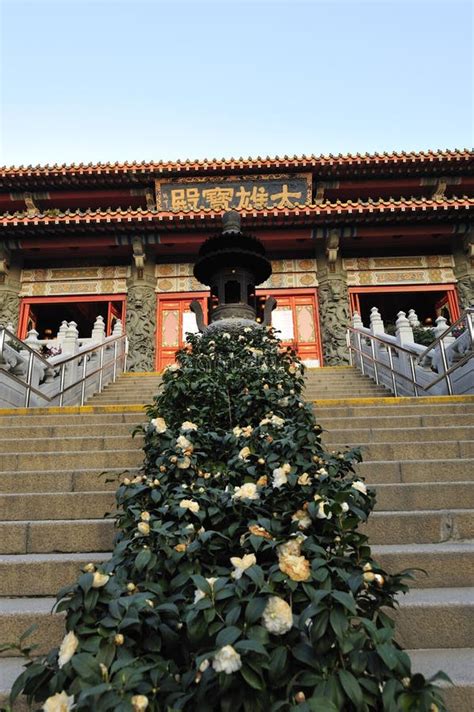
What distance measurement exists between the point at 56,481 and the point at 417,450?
2.98 meters

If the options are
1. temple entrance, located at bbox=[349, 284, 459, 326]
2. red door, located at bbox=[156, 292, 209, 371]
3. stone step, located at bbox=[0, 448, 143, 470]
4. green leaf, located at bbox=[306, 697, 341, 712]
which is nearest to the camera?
green leaf, located at bbox=[306, 697, 341, 712]

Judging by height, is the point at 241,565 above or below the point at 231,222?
below

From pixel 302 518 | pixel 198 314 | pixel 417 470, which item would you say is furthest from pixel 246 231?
pixel 302 518

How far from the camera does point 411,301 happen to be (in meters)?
17.1

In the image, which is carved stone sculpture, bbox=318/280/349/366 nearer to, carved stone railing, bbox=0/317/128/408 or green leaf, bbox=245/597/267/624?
carved stone railing, bbox=0/317/128/408

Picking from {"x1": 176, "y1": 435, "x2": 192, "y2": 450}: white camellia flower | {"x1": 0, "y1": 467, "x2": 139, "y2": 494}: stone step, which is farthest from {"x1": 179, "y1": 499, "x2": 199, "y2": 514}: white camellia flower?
{"x1": 0, "y1": 467, "x2": 139, "y2": 494}: stone step

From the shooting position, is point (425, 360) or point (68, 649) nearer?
point (68, 649)

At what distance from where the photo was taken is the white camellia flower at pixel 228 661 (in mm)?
1216

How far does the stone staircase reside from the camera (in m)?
2.08

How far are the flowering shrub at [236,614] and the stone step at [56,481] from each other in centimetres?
125

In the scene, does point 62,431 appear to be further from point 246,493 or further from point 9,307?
point 9,307

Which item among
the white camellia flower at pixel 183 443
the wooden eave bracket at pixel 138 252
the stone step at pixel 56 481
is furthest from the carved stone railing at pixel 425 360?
the wooden eave bracket at pixel 138 252

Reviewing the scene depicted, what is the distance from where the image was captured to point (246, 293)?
24.8 feet

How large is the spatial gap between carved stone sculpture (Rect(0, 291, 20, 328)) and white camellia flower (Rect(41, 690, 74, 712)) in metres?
12.1
